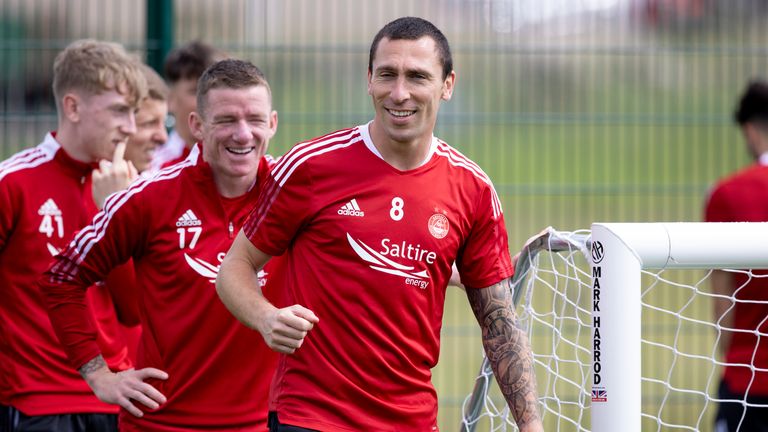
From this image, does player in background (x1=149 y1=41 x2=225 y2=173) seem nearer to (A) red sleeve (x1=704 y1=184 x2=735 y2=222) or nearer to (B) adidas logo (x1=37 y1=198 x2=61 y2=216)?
(B) adidas logo (x1=37 y1=198 x2=61 y2=216)

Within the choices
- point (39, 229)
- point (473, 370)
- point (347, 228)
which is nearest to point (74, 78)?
point (39, 229)

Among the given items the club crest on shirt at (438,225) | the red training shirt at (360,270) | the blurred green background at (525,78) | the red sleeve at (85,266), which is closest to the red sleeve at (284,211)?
the red training shirt at (360,270)

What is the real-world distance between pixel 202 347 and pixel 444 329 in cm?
346

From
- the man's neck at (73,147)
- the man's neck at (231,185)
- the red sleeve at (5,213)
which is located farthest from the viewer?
the man's neck at (73,147)

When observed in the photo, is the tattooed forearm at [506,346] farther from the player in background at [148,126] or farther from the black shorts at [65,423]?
the player in background at [148,126]

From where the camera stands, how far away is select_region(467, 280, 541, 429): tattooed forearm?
3996mm

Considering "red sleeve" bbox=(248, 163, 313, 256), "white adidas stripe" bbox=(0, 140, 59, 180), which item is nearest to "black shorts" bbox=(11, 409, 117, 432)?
"white adidas stripe" bbox=(0, 140, 59, 180)

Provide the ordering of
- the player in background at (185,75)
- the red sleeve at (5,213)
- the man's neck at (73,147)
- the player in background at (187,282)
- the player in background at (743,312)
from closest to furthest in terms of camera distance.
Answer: the player in background at (187,282)
the red sleeve at (5,213)
the man's neck at (73,147)
the player in background at (743,312)
the player in background at (185,75)

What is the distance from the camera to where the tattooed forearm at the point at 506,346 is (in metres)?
4.00

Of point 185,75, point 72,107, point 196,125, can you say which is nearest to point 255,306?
point 196,125

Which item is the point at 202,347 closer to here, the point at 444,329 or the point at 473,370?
the point at 444,329

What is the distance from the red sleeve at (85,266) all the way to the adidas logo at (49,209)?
20.2 inches

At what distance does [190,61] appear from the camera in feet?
20.0

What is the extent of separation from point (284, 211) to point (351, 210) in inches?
8.4
